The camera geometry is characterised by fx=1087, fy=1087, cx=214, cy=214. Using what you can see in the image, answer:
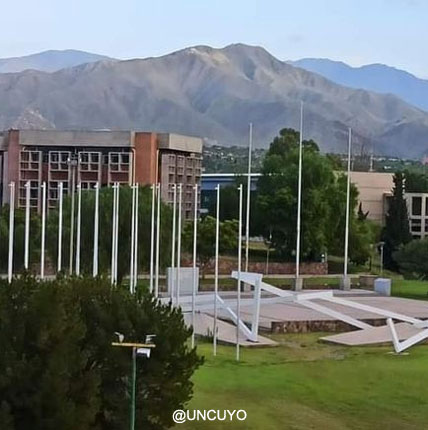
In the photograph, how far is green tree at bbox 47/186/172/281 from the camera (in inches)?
1655

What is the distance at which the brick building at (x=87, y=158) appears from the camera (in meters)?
71.5

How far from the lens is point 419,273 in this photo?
55219 mm

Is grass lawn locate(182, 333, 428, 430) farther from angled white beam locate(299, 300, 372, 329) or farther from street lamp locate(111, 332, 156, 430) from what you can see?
angled white beam locate(299, 300, 372, 329)

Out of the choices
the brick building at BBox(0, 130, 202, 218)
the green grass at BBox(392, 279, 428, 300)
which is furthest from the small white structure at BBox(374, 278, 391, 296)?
the brick building at BBox(0, 130, 202, 218)

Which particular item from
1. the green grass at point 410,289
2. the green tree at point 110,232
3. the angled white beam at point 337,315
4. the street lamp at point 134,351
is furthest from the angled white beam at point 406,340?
the green grass at point 410,289

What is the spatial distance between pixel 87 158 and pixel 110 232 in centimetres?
2943

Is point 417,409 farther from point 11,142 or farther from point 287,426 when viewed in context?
point 11,142

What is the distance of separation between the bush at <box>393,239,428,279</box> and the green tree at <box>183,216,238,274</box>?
8.86 m

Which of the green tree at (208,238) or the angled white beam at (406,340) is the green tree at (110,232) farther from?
the angled white beam at (406,340)

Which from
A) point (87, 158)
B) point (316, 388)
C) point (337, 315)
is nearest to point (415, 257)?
point (337, 315)

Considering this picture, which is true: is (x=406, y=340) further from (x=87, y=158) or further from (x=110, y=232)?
(x=87, y=158)

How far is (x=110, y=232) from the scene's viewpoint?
43.4 meters

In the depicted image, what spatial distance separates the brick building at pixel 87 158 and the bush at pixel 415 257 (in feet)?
63.6

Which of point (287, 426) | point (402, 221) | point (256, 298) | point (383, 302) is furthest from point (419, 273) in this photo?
point (287, 426)
